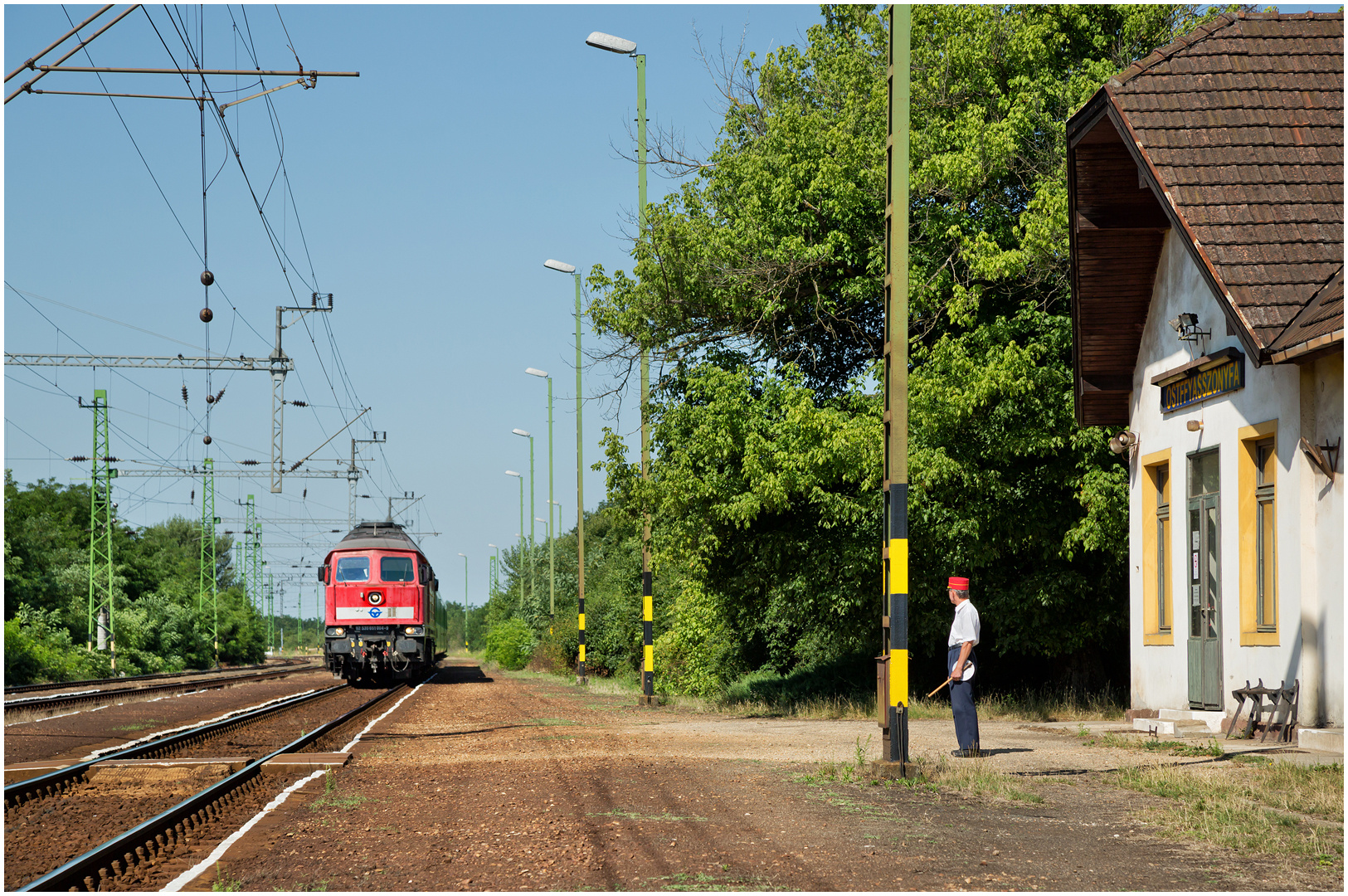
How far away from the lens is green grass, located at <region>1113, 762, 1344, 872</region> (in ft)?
28.6

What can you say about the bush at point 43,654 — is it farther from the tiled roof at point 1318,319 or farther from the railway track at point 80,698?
the tiled roof at point 1318,319

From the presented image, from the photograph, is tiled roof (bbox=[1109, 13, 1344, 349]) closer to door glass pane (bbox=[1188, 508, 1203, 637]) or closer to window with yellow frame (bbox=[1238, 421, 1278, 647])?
window with yellow frame (bbox=[1238, 421, 1278, 647])

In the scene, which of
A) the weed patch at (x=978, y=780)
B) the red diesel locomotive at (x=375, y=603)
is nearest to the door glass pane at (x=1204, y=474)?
the weed patch at (x=978, y=780)

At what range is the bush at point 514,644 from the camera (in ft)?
203

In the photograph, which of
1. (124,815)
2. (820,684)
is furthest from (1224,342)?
(820,684)

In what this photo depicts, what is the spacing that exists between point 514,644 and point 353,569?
27549 mm

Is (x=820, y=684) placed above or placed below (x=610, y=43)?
below

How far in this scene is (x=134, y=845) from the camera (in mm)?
9047

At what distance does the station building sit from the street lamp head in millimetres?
11233

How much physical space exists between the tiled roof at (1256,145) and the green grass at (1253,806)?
4.71 meters

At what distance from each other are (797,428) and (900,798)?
1100 cm

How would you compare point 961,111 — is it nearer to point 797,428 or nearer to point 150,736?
point 797,428

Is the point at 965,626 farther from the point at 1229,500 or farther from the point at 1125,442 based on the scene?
the point at 1125,442

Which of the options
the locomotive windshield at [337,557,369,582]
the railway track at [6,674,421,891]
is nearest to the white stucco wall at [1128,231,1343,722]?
the railway track at [6,674,421,891]
